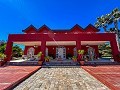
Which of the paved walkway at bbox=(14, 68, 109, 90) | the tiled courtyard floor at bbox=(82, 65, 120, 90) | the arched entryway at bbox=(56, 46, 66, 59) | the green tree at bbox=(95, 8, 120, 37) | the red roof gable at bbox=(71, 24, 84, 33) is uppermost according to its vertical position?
the green tree at bbox=(95, 8, 120, 37)

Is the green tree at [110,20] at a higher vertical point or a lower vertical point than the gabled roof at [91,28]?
higher

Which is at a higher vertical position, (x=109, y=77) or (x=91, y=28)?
(x=91, y=28)

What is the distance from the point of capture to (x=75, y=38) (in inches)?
722

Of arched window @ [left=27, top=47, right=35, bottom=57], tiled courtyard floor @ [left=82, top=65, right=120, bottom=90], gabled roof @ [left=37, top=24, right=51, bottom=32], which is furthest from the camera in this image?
gabled roof @ [left=37, top=24, right=51, bottom=32]

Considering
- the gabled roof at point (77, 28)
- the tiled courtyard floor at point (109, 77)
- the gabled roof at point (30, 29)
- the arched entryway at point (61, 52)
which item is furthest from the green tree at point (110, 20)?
the tiled courtyard floor at point (109, 77)

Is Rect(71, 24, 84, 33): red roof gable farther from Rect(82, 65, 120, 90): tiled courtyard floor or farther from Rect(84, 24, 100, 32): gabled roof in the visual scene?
Rect(82, 65, 120, 90): tiled courtyard floor

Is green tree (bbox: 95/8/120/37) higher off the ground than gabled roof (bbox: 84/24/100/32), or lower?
higher

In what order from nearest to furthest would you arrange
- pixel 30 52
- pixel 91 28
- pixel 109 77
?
pixel 109 77, pixel 30 52, pixel 91 28

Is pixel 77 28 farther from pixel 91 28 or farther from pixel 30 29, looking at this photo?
pixel 30 29

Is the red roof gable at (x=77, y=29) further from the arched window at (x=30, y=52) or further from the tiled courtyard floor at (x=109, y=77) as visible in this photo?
the tiled courtyard floor at (x=109, y=77)

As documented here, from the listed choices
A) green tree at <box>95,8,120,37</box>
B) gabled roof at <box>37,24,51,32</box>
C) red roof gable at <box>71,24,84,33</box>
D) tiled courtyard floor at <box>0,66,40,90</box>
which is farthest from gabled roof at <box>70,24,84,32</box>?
tiled courtyard floor at <box>0,66,40,90</box>

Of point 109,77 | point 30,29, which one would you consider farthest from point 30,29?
point 109,77

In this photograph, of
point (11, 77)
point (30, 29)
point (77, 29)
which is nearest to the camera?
point (11, 77)

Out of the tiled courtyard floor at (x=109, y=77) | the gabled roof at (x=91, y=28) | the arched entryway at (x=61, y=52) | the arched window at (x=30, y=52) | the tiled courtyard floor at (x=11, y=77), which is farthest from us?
the gabled roof at (x=91, y=28)
